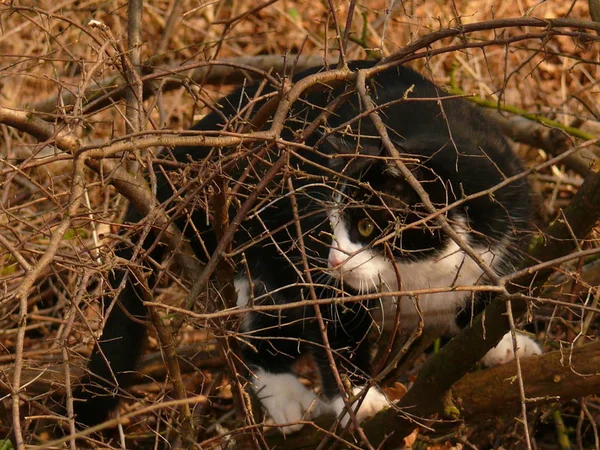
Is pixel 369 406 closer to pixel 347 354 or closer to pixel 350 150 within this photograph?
pixel 347 354

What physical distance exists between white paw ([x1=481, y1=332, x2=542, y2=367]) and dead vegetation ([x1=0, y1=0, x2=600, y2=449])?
4.9 inches

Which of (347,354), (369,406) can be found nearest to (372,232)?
(347,354)

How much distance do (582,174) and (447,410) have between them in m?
1.93

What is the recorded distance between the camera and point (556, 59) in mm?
5812

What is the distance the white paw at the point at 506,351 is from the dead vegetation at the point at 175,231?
125 mm

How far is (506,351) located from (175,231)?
1.42 meters

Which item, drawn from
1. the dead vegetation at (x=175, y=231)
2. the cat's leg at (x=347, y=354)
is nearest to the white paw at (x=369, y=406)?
the cat's leg at (x=347, y=354)

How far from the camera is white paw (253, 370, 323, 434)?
3.28 metres

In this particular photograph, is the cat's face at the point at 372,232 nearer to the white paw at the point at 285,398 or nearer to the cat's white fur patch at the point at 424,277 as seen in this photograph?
the cat's white fur patch at the point at 424,277

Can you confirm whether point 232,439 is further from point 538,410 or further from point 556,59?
point 556,59

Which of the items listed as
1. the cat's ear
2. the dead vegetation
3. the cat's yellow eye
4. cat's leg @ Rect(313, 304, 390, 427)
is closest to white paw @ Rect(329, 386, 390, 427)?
cat's leg @ Rect(313, 304, 390, 427)

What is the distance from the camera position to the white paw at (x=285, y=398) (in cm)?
328

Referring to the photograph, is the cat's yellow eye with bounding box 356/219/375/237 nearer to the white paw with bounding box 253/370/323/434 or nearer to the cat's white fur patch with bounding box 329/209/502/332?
the cat's white fur patch with bounding box 329/209/502/332

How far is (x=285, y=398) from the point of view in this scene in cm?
332
